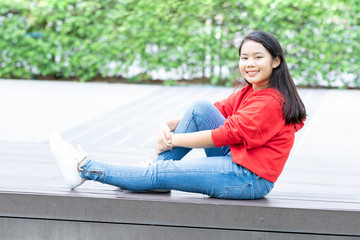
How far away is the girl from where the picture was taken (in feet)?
8.57

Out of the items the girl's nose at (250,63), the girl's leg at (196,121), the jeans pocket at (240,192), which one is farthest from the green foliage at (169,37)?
the jeans pocket at (240,192)

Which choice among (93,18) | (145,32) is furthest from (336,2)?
(93,18)

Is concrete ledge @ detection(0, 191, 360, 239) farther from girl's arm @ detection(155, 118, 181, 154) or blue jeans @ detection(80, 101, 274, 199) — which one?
girl's arm @ detection(155, 118, 181, 154)

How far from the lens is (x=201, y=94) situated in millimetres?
8492

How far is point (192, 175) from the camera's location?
8.86ft

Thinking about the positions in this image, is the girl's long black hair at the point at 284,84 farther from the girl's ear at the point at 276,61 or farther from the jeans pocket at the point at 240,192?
the jeans pocket at the point at 240,192

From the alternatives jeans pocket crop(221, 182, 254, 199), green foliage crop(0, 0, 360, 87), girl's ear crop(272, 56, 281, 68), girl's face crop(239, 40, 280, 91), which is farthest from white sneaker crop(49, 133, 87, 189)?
green foliage crop(0, 0, 360, 87)

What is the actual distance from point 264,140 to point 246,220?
375 millimetres

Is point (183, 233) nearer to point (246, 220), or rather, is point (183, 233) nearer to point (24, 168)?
point (246, 220)

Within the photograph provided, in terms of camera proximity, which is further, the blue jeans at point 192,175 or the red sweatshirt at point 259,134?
the blue jeans at point 192,175

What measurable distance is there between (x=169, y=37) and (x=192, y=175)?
6.61 m

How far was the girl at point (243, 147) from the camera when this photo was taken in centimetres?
261

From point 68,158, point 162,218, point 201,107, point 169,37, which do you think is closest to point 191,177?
point 162,218

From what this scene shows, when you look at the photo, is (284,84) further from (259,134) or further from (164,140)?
(164,140)
